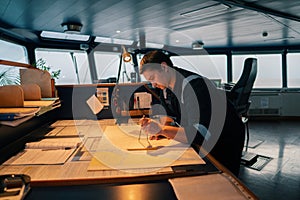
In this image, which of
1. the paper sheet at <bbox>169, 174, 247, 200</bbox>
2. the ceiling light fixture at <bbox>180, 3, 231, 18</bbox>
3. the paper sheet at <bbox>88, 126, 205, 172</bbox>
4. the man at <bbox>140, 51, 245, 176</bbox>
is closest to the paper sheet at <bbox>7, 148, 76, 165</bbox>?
the paper sheet at <bbox>88, 126, 205, 172</bbox>

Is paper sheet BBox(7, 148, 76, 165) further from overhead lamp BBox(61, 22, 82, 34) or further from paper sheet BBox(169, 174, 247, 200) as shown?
overhead lamp BBox(61, 22, 82, 34)

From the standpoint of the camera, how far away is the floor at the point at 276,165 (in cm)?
273

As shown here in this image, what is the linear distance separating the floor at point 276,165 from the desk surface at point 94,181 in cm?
176

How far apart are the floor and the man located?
1.17m

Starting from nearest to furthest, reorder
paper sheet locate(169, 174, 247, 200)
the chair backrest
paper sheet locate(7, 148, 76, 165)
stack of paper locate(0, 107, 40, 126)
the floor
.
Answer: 1. paper sheet locate(169, 174, 247, 200)
2. stack of paper locate(0, 107, 40, 126)
3. paper sheet locate(7, 148, 76, 165)
4. the floor
5. the chair backrest

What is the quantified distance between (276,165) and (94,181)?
3223mm

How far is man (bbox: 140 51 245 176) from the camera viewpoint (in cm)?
139

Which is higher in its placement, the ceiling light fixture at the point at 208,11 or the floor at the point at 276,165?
the ceiling light fixture at the point at 208,11

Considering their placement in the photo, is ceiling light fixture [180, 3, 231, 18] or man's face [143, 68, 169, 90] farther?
ceiling light fixture [180, 3, 231, 18]

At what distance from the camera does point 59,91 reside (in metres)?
2.34

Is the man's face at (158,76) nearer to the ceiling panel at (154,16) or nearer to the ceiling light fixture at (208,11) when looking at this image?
the ceiling panel at (154,16)

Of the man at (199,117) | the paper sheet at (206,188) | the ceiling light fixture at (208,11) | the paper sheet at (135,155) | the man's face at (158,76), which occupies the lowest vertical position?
the paper sheet at (206,188)

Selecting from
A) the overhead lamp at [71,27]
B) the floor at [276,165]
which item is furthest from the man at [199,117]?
the overhead lamp at [71,27]

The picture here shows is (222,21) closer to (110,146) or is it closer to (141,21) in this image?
(141,21)
